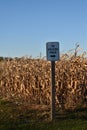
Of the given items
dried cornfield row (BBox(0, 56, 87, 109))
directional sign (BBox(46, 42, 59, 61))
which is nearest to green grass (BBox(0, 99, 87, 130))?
dried cornfield row (BBox(0, 56, 87, 109))

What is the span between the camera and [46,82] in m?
15.8

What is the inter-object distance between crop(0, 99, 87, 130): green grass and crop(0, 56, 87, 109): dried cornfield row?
1.03 meters

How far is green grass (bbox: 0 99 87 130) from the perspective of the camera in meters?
11.4

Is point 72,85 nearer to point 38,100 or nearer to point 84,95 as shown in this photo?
point 84,95

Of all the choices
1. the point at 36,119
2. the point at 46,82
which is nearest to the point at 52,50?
the point at 36,119

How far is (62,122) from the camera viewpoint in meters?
12.0

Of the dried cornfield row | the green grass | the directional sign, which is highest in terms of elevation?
the directional sign

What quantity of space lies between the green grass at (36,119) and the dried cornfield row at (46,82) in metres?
1.03

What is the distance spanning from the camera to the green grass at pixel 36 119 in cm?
1141

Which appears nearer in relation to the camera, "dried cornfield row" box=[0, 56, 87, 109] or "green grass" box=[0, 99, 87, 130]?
"green grass" box=[0, 99, 87, 130]

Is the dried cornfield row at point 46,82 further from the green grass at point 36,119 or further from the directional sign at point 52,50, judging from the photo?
the directional sign at point 52,50

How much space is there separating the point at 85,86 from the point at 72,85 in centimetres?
48

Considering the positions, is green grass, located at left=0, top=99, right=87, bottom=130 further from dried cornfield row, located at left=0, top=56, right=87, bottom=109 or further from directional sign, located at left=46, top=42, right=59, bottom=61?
directional sign, located at left=46, top=42, right=59, bottom=61

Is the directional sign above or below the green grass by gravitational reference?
above
